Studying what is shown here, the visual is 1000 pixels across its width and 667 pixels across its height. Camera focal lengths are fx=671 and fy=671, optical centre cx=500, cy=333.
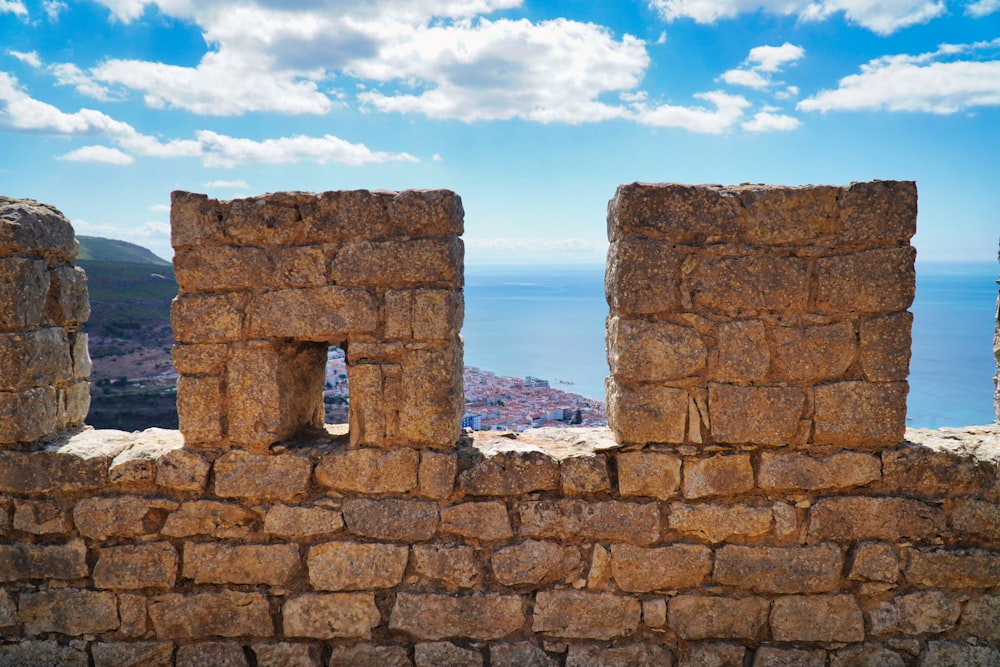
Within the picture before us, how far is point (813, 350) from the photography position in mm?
3613

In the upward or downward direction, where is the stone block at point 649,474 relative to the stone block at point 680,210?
downward

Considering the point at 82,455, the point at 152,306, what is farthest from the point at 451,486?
the point at 152,306

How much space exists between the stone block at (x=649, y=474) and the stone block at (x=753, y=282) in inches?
35.8

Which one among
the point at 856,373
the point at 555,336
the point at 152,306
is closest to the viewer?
the point at 856,373

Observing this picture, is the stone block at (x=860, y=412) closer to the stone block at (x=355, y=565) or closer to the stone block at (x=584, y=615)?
the stone block at (x=584, y=615)

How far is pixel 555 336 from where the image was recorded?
2728 cm

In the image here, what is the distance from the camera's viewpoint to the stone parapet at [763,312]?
355cm

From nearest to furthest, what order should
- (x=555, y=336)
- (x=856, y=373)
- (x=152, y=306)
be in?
(x=856, y=373) < (x=152, y=306) < (x=555, y=336)

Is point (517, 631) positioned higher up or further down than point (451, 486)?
further down

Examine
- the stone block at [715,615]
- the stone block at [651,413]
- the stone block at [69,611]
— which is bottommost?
the stone block at [69,611]

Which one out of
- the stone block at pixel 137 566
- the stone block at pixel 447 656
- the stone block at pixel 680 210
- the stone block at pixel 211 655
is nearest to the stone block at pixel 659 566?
the stone block at pixel 447 656

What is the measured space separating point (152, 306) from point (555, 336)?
1464 centimetres

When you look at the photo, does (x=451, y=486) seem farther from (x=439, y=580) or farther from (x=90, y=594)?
(x=90, y=594)

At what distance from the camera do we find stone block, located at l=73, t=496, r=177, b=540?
3.85 metres
